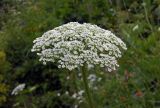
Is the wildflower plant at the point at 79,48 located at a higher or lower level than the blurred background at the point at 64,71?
higher

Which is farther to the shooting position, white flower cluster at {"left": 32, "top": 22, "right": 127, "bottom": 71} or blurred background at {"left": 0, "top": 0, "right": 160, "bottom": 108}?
blurred background at {"left": 0, "top": 0, "right": 160, "bottom": 108}

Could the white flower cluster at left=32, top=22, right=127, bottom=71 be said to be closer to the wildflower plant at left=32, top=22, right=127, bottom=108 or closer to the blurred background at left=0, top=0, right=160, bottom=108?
the wildflower plant at left=32, top=22, right=127, bottom=108

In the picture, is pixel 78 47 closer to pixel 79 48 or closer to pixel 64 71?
pixel 79 48

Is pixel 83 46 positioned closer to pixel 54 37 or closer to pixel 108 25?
pixel 54 37

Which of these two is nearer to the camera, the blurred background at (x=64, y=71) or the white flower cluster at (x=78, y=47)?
the white flower cluster at (x=78, y=47)

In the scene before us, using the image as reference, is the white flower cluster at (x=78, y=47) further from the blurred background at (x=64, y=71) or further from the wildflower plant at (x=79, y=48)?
the blurred background at (x=64, y=71)

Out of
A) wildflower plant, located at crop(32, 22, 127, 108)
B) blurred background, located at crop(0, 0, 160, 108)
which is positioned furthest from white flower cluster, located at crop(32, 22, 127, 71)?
blurred background, located at crop(0, 0, 160, 108)

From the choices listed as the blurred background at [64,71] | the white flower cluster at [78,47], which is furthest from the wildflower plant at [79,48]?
the blurred background at [64,71]
